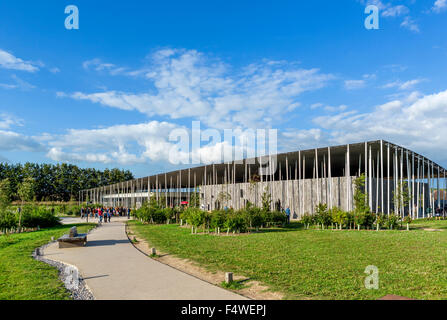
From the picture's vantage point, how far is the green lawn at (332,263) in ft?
19.0

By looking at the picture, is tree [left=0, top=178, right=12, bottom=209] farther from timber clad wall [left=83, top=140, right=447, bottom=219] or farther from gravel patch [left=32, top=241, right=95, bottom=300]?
timber clad wall [left=83, top=140, right=447, bottom=219]

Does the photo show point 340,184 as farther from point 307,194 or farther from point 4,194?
point 4,194

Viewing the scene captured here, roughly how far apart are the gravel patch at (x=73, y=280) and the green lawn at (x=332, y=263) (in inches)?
127

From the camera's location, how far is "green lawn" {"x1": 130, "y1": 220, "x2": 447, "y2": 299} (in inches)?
227

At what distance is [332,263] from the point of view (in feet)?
26.8

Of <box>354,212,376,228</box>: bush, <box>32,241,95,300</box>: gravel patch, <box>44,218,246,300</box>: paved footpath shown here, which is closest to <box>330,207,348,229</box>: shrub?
<box>354,212,376,228</box>: bush

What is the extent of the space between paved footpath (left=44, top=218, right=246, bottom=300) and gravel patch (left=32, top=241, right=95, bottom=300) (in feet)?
0.40

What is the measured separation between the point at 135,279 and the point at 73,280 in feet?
4.76

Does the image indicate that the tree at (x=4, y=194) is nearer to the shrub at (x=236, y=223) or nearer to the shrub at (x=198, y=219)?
the shrub at (x=198, y=219)

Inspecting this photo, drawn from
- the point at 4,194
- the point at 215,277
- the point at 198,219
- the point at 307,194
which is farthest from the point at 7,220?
the point at 307,194

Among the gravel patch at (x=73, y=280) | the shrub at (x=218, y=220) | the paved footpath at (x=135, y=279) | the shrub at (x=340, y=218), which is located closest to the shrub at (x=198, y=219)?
the shrub at (x=218, y=220)
